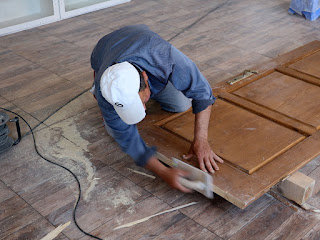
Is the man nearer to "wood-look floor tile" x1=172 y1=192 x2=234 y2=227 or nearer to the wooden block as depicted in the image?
"wood-look floor tile" x1=172 y1=192 x2=234 y2=227

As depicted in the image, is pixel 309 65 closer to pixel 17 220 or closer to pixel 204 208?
pixel 204 208

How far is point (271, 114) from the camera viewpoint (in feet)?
9.23

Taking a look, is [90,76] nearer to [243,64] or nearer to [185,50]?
[185,50]

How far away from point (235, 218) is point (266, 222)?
0.15m

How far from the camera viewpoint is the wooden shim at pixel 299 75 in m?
3.18

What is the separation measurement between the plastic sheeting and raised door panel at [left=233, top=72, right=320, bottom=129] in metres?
1.96

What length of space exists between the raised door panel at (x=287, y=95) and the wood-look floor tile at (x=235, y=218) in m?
0.64

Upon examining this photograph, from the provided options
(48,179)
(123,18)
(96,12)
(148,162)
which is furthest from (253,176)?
(96,12)

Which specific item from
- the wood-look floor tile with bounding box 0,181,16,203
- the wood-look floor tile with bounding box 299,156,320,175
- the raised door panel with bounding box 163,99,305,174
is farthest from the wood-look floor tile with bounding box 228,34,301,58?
the wood-look floor tile with bounding box 0,181,16,203

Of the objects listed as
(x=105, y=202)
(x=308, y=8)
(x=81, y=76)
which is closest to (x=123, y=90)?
(x=105, y=202)

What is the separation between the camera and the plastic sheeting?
4.91 metres

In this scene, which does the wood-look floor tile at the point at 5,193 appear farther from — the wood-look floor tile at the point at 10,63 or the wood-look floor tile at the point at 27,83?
the wood-look floor tile at the point at 10,63

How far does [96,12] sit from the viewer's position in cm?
524

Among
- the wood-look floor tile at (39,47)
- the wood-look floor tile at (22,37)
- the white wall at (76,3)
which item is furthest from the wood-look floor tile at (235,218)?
the white wall at (76,3)
